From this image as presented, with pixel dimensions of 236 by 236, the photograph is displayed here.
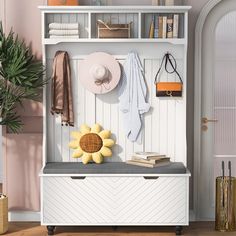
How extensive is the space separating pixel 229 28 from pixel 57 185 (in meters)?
2.14

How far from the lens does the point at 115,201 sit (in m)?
4.50

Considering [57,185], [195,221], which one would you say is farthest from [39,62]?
[195,221]

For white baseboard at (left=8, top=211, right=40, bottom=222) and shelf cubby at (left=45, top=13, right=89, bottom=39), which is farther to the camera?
white baseboard at (left=8, top=211, right=40, bottom=222)

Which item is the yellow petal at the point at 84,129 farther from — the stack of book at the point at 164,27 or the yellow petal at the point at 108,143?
the stack of book at the point at 164,27

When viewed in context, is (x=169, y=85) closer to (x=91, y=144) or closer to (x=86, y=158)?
(x=91, y=144)

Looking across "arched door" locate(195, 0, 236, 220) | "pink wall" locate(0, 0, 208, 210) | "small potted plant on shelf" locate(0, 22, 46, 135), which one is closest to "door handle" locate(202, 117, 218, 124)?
"arched door" locate(195, 0, 236, 220)

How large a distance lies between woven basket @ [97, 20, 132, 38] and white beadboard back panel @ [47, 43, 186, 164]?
0.13 m

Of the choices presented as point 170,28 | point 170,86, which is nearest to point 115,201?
point 170,86

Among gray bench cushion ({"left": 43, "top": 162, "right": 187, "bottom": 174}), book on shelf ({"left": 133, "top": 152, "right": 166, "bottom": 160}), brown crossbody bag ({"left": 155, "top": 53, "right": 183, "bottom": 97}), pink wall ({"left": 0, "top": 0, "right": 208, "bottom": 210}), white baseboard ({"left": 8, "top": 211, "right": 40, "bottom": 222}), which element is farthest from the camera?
white baseboard ({"left": 8, "top": 211, "right": 40, "bottom": 222})

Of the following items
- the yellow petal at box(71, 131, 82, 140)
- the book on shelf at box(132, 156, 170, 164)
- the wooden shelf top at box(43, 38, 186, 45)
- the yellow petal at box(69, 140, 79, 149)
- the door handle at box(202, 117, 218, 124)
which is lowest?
the book on shelf at box(132, 156, 170, 164)

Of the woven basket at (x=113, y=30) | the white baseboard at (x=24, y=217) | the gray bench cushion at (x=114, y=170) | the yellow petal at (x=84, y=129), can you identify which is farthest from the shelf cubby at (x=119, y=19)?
the white baseboard at (x=24, y=217)

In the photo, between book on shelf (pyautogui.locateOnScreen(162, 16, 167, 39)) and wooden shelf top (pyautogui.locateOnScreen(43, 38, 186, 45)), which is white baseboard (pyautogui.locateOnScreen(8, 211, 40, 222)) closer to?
wooden shelf top (pyautogui.locateOnScreen(43, 38, 186, 45))

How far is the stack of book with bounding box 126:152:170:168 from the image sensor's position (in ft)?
14.9

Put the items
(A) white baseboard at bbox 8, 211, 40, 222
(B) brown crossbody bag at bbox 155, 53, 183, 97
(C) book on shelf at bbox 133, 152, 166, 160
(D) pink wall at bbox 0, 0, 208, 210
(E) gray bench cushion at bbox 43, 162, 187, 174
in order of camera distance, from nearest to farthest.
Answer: (E) gray bench cushion at bbox 43, 162, 187, 174
(C) book on shelf at bbox 133, 152, 166, 160
(B) brown crossbody bag at bbox 155, 53, 183, 97
(D) pink wall at bbox 0, 0, 208, 210
(A) white baseboard at bbox 8, 211, 40, 222
